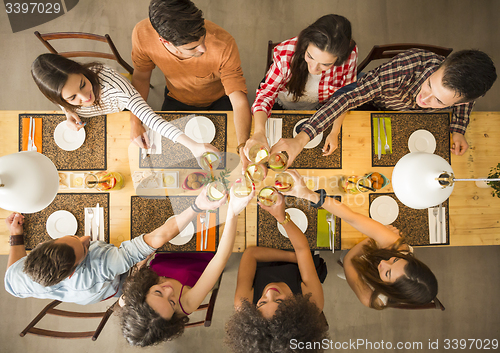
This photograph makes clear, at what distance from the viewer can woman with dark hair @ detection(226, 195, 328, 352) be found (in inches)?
47.8

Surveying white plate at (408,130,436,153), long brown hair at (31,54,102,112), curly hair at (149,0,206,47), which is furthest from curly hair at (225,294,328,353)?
long brown hair at (31,54,102,112)

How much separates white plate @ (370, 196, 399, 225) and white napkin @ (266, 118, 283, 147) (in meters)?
0.77

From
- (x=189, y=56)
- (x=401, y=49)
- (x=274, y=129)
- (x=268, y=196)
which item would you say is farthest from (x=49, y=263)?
(x=401, y=49)

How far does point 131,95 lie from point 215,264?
117 centimetres

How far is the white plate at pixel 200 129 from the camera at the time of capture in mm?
1622

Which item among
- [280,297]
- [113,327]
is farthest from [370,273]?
[113,327]

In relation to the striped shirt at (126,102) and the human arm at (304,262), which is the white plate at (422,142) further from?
the striped shirt at (126,102)

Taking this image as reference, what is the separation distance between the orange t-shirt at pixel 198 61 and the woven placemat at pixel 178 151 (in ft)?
0.72

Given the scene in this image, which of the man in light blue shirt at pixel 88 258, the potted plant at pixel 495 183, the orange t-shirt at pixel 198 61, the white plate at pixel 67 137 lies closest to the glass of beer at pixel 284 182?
the man in light blue shirt at pixel 88 258

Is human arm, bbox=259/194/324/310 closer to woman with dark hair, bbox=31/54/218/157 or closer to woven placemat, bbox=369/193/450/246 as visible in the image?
woven placemat, bbox=369/193/450/246

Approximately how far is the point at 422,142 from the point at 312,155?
2.42ft

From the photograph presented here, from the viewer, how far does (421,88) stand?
1353 millimetres

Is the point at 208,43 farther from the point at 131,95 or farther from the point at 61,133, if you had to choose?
the point at 61,133

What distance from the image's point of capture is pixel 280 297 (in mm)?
1395
